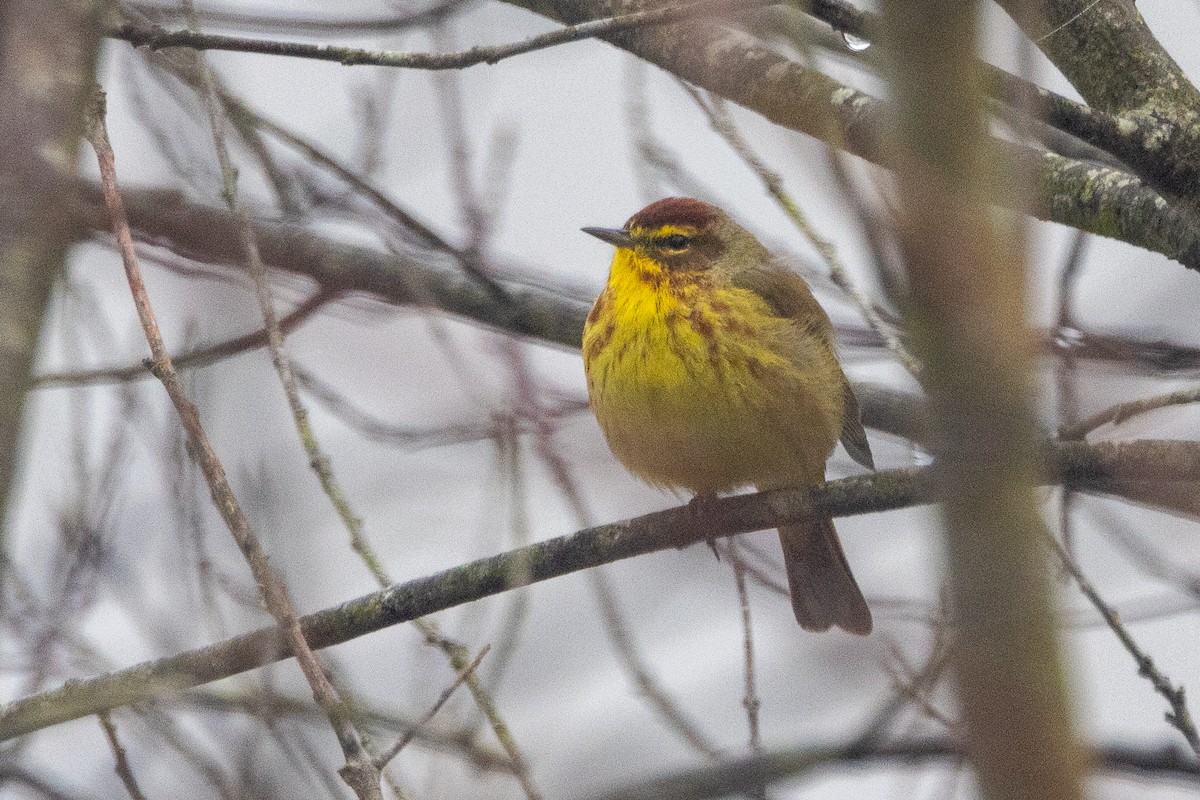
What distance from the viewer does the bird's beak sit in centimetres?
549

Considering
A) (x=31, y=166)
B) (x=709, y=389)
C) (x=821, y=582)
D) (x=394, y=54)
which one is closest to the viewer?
(x=31, y=166)

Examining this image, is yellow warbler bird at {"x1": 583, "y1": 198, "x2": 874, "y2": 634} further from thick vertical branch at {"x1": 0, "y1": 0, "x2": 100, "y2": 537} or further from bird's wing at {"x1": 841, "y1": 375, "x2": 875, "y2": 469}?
thick vertical branch at {"x1": 0, "y1": 0, "x2": 100, "y2": 537}

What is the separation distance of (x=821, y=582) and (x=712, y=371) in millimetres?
1559

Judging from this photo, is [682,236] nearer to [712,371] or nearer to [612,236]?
[612,236]

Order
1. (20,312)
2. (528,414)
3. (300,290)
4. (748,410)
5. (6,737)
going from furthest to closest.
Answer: (300,290)
(748,410)
(528,414)
(6,737)
(20,312)

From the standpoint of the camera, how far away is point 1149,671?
3.29 m

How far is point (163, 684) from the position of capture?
348 cm

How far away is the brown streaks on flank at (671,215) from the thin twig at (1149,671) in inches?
103

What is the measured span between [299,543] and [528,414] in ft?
2.85

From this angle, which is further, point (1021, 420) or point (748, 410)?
point (748, 410)

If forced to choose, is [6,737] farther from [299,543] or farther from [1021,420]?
[1021,420]

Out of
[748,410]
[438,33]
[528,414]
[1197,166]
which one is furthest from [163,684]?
[1197,166]

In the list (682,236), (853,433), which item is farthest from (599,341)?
(853,433)

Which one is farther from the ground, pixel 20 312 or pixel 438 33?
pixel 438 33
